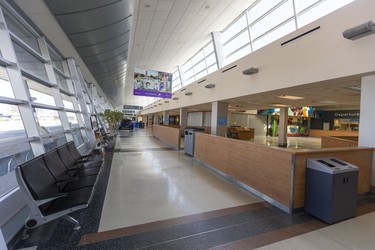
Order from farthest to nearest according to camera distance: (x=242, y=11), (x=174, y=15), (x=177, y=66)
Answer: (x=177, y=66) → (x=242, y=11) → (x=174, y=15)

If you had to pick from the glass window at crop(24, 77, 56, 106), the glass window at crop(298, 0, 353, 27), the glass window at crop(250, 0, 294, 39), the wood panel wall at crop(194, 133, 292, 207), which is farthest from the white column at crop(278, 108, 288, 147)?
the glass window at crop(24, 77, 56, 106)

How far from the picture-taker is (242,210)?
9.78 ft

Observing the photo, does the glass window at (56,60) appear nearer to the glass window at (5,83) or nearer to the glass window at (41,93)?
the glass window at (41,93)

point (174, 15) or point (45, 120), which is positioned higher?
point (174, 15)

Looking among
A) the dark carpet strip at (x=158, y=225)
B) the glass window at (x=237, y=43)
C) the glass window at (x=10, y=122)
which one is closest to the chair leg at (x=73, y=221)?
the dark carpet strip at (x=158, y=225)

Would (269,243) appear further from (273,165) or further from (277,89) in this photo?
(277,89)

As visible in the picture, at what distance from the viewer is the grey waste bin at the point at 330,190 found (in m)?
2.59

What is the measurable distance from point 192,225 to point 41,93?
→ 4.52 meters

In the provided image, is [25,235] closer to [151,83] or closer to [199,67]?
[151,83]

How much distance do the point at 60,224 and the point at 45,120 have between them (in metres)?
3.01

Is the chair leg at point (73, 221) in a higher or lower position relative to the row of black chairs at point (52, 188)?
lower

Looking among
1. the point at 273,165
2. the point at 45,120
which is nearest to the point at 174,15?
the point at 45,120

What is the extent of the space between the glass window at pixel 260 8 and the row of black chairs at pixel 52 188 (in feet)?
22.0

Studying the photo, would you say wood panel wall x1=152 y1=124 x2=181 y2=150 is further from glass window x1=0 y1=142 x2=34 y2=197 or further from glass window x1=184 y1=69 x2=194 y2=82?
glass window x1=0 y1=142 x2=34 y2=197
